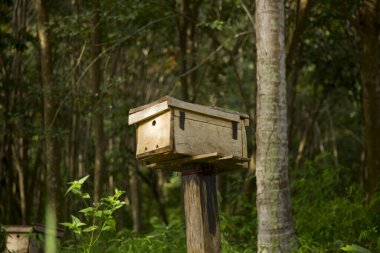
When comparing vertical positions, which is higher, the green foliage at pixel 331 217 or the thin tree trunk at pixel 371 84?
the thin tree trunk at pixel 371 84

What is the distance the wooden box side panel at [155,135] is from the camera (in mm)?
5039

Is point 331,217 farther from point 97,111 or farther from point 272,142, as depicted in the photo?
point 97,111

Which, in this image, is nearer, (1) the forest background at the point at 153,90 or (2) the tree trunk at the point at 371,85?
(1) the forest background at the point at 153,90

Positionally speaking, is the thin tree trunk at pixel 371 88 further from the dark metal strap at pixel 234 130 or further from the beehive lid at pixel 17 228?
the beehive lid at pixel 17 228

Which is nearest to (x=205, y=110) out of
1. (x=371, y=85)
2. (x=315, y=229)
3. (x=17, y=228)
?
(x=315, y=229)

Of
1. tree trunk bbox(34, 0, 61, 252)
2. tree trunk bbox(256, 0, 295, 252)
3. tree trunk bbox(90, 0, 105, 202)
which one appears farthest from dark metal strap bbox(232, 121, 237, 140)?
tree trunk bbox(90, 0, 105, 202)

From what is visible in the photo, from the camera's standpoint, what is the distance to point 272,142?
6621mm

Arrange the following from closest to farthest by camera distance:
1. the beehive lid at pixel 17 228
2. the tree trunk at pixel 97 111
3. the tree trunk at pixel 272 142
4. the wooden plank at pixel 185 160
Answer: the wooden plank at pixel 185 160, the tree trunk at pixel 272 142, the beehive lid at pixel 17 228, the tree trunk at pixel 97 111

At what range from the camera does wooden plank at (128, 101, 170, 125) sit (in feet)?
16.8

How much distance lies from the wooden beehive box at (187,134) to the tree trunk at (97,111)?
5.98 meters

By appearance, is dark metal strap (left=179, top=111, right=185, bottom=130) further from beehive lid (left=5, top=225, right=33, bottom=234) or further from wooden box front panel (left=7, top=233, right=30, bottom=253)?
wooden box front panel (left=7, top=233, right=30, bottom=253)

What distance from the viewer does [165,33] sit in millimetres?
16375

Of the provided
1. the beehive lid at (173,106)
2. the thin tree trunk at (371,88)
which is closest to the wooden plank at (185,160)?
the beehive lid at (173,106)

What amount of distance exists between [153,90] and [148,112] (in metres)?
15.3
